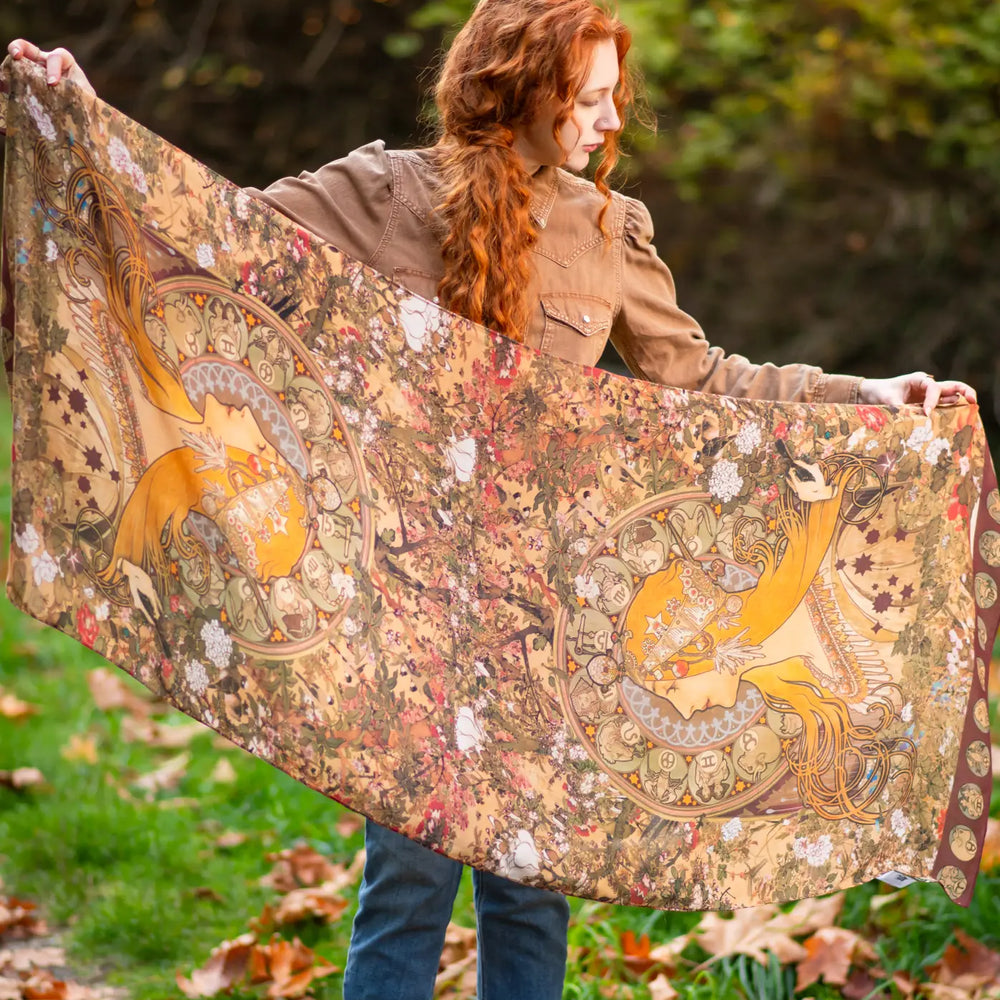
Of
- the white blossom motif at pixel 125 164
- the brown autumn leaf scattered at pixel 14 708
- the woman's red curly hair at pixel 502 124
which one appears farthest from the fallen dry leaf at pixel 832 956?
the brown autumn leaf scattered at pixel 14 708

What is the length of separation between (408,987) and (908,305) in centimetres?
494

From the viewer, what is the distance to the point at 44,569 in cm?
196

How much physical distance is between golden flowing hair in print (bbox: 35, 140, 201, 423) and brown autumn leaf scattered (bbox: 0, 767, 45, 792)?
205 centimetres

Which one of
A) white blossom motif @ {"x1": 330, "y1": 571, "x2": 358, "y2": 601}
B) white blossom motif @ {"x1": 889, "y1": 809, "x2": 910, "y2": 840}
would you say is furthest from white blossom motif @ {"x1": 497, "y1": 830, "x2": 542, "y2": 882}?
white blossom motif @ {"x1": 889, "y1": 809, "x2": 910, "y2": 840}

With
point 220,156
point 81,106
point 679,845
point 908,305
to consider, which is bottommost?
point 679,845

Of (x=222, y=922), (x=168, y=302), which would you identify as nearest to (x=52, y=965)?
(x=222, y=922)

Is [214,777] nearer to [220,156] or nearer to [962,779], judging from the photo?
[962,779]

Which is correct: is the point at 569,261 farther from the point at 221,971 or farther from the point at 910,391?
the point at 221,971

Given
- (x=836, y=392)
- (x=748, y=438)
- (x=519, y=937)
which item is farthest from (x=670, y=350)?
(x=519, y=937)

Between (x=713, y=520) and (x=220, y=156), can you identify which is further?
(x=220, y=156)

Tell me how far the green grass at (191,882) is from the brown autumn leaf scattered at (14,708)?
1.4 inches

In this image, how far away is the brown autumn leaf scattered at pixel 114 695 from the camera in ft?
14.2

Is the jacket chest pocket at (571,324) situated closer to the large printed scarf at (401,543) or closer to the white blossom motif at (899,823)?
the large printed scarf at (401,543)

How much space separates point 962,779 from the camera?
2.38 m
